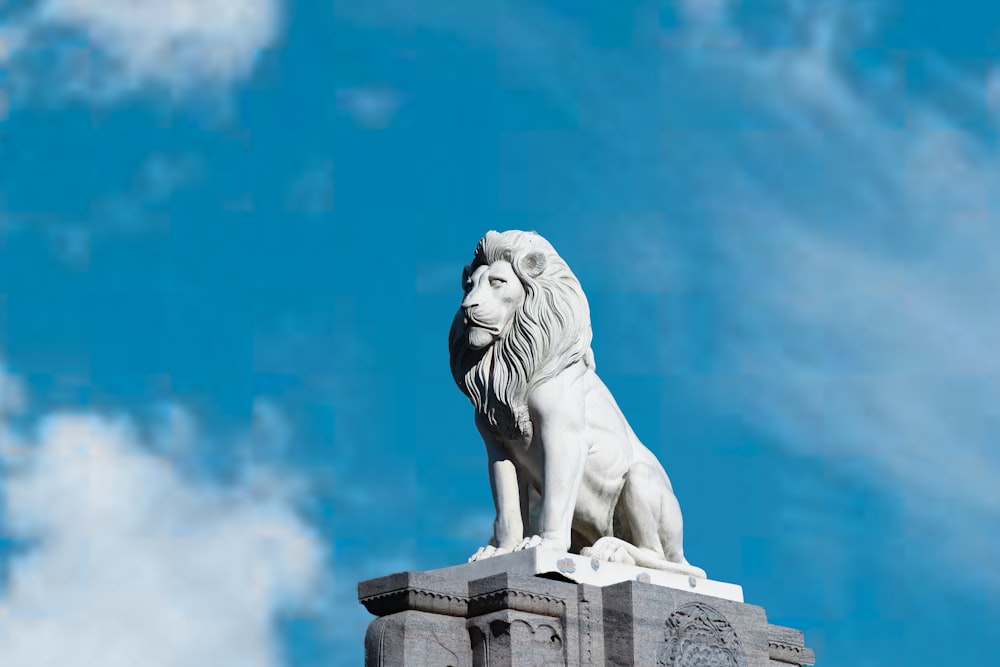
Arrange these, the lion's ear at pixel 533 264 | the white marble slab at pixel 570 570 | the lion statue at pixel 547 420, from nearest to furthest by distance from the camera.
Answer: the white marble slab at pixel 570 570
the lion statue at pixel 547 420
the lion's ear at pixel 533 264

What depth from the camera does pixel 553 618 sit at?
9383mm

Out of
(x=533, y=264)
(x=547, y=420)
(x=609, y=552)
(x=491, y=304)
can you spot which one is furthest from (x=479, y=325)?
(x=609, y=552)

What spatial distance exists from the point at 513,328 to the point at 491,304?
0.67 feet

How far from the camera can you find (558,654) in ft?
30.7

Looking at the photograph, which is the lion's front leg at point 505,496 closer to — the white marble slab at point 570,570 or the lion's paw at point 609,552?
the white marble slab at point 570,570

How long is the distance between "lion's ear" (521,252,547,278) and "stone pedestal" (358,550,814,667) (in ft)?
5.85

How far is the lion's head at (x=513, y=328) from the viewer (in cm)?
1018

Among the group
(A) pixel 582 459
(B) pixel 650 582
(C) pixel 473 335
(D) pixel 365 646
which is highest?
(C) pixel 473 335

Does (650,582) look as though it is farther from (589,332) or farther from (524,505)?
(589,332)

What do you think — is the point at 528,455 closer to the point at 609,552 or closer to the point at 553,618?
the point at 609,552

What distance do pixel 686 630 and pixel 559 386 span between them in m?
1.63

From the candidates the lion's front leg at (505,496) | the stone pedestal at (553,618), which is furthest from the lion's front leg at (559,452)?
the stone pedestal at (553,618)

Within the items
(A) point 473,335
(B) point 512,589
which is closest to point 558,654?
(B) point 512,589

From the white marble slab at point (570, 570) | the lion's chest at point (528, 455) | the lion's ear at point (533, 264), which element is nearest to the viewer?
the white marble slab at point (570, 570)
